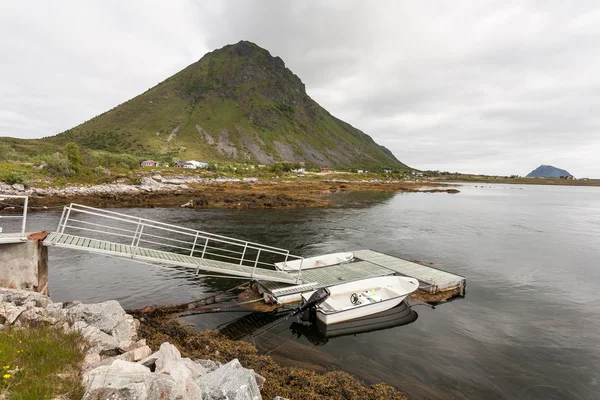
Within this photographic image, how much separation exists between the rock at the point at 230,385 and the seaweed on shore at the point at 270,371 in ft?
6.78

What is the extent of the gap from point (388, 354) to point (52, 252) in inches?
1147

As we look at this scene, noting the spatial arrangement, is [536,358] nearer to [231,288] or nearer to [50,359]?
[231,288]

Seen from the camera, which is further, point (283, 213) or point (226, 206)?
point (226, 206)

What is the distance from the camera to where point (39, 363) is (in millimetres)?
7012

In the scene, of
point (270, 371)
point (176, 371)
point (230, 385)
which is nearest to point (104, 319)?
A: point (176, 371)

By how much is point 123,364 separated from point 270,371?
6348 mm

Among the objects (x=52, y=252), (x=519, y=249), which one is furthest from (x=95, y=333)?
(x=519, y=249)

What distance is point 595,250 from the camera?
37281 millimetres

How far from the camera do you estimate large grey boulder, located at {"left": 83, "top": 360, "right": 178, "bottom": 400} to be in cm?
555

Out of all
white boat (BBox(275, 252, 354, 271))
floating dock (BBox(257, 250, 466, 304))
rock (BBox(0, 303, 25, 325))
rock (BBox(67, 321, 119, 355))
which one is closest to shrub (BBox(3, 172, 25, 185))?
white boat (BBox(275, 252, 354, 271))

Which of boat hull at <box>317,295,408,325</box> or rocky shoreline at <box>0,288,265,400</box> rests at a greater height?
rocky shoreline at <box>0,288,265,400</box>

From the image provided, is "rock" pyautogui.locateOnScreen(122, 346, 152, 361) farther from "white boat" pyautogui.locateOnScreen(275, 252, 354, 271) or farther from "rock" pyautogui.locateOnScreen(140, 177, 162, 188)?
"rock" pyautogui.locateOnScreen(140, 177, 162, 188)

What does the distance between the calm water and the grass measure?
8.01 meters

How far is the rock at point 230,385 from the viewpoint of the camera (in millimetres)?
7105
